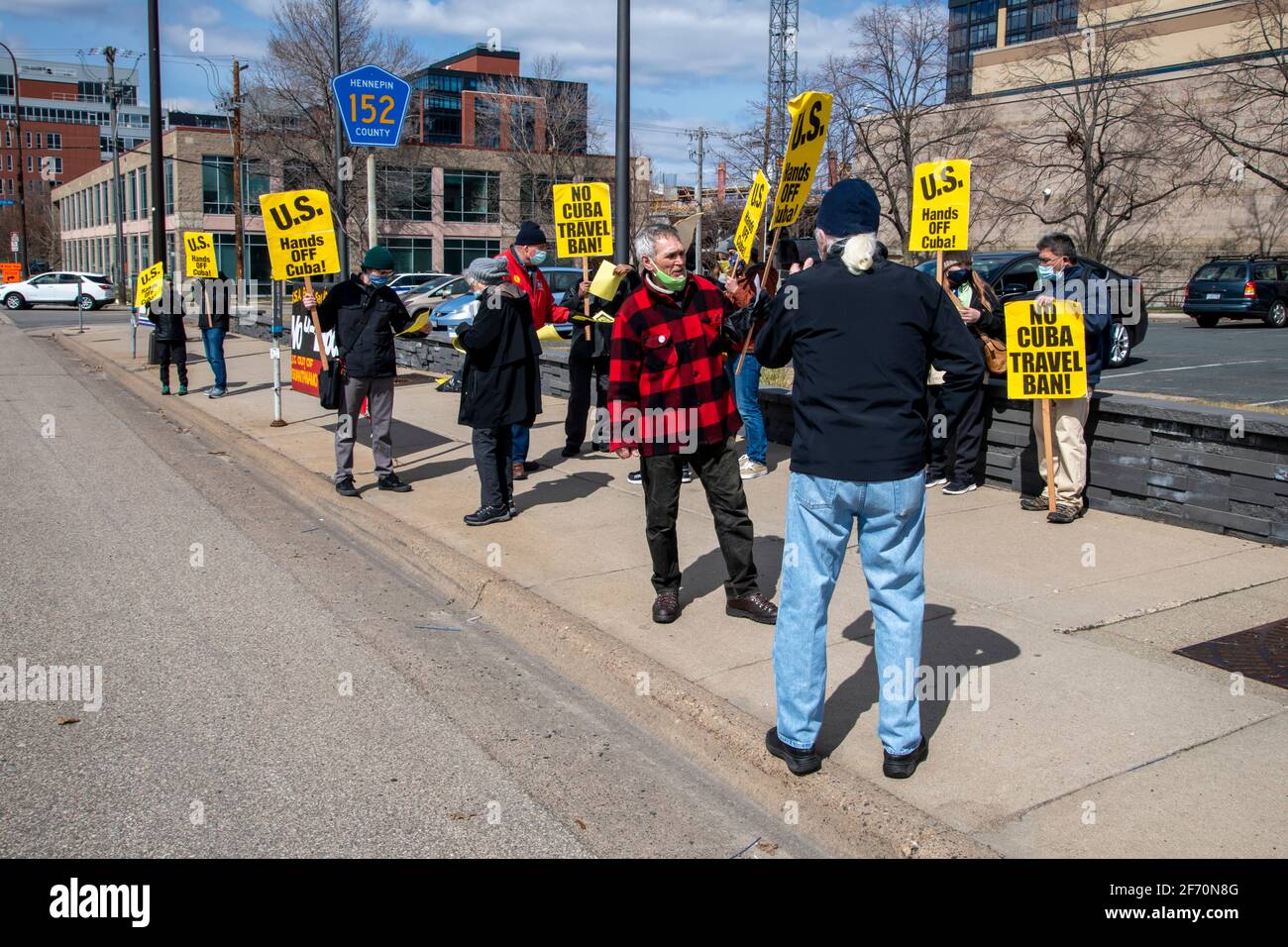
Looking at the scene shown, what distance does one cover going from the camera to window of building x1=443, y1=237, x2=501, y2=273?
200 ft

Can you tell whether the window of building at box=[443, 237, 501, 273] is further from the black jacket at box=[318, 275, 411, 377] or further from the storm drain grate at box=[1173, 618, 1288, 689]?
the storm drain grate at box=[1173, 618, 1288, 689]

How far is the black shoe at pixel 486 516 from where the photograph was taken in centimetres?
808

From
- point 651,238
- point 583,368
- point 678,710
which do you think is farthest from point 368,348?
point 678,710

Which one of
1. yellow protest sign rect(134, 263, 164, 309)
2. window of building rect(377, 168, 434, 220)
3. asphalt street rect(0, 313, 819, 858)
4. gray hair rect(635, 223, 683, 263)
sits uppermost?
window of building rect(377, 168, 434, 220)

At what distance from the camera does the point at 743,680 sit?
16.7 ft

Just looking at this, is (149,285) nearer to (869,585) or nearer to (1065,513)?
(1065,513)

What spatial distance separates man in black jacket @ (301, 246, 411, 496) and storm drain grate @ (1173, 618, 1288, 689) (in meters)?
6.15

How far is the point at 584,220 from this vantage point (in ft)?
35.6

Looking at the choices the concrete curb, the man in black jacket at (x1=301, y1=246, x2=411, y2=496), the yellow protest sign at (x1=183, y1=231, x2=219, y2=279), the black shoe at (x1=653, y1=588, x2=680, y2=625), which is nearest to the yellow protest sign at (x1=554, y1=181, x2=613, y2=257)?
the man in black jacket at (x1=301, y1=246, x2=411, y2=496)

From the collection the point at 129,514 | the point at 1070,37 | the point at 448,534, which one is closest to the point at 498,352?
the point at 448,534

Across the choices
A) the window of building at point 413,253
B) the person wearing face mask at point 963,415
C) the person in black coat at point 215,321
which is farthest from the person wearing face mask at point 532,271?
the window of building at point 413,253

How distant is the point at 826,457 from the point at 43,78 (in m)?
155

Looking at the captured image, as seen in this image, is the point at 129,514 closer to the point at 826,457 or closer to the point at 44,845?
the point at 44,845

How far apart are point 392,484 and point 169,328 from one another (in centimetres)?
768
